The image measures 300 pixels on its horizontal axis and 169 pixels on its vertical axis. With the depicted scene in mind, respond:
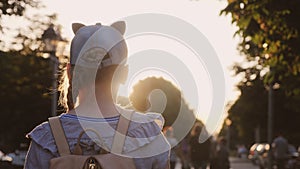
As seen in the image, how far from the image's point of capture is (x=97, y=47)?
2.96 m

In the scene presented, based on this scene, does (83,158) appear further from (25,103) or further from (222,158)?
(25,103)

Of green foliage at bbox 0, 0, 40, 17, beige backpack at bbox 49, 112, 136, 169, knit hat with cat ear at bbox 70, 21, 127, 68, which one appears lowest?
green foliage at bbox 0, 0, 40, 17

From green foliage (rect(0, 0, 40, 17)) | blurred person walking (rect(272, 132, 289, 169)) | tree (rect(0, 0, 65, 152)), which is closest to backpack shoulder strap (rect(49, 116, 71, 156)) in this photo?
green foliage (rect(0, 0, 40, 17))

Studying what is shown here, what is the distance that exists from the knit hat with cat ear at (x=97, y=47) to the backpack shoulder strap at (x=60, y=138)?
25cm

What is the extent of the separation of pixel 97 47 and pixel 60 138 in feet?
1.19

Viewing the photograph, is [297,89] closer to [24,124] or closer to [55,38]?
[55,38]

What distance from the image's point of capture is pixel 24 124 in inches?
1953

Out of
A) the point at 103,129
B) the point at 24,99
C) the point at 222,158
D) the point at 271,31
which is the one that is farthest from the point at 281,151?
the point at 103,129

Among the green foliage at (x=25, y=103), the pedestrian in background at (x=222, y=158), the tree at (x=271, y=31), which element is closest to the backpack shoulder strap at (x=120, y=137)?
the tree at (x=271, y=31)

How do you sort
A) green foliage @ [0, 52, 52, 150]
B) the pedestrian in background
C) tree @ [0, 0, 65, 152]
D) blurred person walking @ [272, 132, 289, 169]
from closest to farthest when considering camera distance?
the pedestrian in background < blurred person walking @ [272, 132, 289, 169] < tree @ [0, 0, 65, 152] < green foliage @ [0, 52, 52, 150]

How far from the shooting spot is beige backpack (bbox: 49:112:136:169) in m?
2.85

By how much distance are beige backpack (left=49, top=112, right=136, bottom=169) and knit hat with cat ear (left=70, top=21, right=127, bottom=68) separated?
0.82 feet

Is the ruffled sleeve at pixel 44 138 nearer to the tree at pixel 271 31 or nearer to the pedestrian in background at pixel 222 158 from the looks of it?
the tree at pixel 271 31

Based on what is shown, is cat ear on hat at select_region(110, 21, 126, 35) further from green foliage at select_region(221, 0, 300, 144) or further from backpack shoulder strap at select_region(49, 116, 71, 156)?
green foliage at select_region(221, 0, 300, 144)
